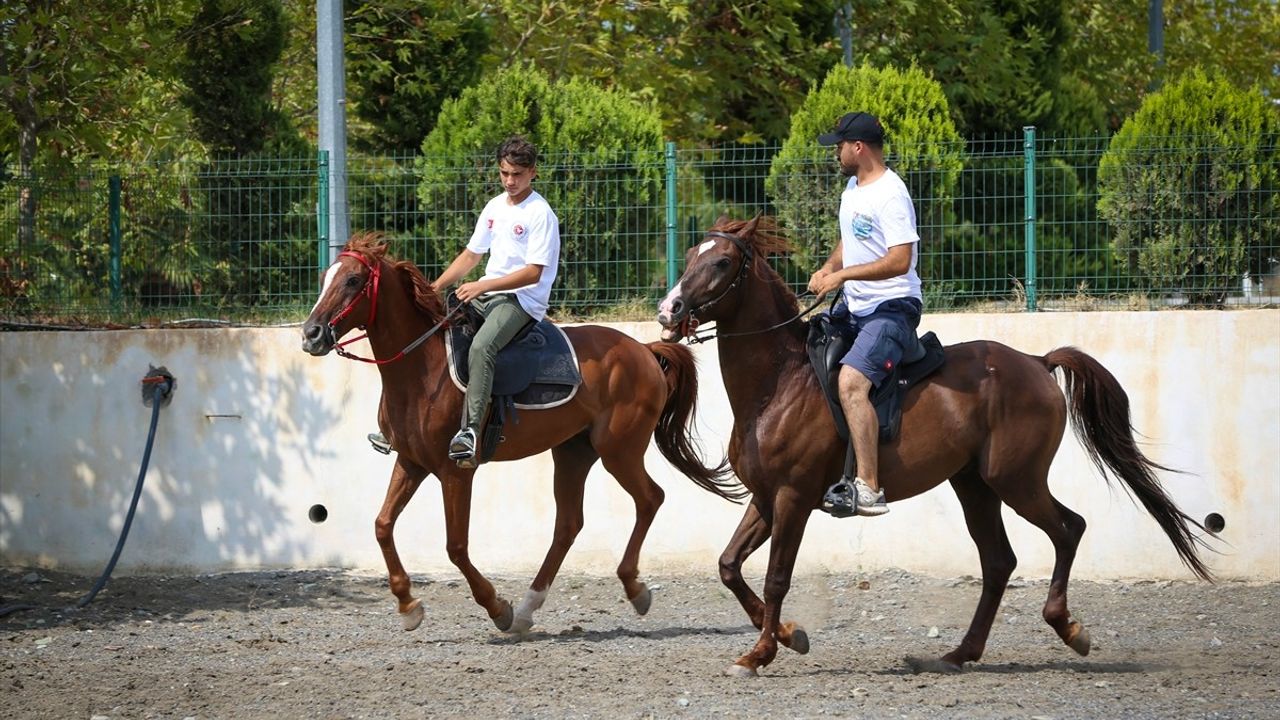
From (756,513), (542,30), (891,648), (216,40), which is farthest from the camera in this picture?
(542,30)

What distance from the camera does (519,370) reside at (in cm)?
900

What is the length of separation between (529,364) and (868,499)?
8.33 ft

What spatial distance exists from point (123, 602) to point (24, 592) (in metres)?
0.89

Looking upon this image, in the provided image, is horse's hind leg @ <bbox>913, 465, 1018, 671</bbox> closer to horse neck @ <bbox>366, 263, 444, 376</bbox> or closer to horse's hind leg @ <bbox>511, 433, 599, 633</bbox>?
A: horse's hind leg @ <bbox>511, 433, 599, 633</bbox>

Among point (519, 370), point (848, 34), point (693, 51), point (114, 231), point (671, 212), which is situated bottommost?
point (519, 370)

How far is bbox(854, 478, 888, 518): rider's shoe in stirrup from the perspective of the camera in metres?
7.34

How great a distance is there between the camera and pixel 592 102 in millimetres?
13031

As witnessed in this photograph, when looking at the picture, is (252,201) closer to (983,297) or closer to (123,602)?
(123,602)

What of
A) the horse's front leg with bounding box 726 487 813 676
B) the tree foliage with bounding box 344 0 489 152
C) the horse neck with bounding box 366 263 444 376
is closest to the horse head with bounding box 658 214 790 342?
the horse's front leg with bounding box 726 487 813 676

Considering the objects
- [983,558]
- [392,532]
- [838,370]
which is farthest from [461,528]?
[983,558]

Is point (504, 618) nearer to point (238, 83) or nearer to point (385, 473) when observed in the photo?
point (385, 473)

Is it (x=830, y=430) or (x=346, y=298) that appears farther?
(x=346, y=298)

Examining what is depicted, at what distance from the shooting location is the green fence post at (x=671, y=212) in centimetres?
1158

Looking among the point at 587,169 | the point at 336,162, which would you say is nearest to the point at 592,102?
the point at 587,169
